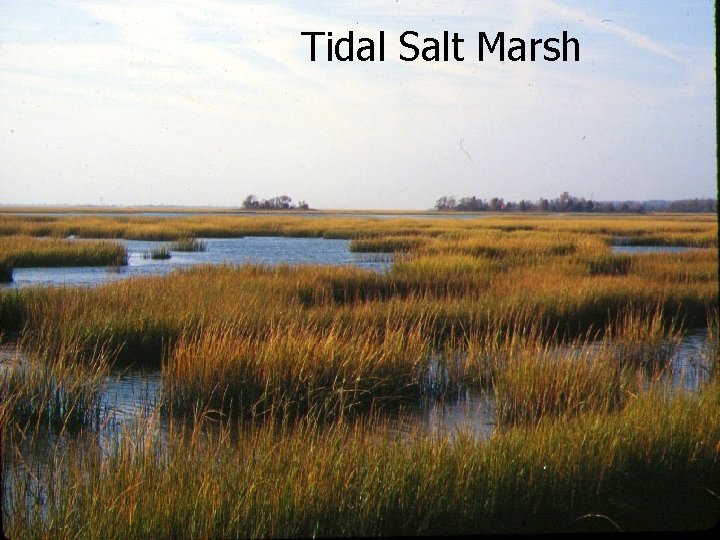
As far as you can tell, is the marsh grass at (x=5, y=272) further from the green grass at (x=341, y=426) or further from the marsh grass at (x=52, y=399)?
the marsh grass at (x=52, y=399)

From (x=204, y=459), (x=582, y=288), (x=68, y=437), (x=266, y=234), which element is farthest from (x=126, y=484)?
(x=266, y=234)

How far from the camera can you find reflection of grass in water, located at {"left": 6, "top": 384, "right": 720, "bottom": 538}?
3.83 m

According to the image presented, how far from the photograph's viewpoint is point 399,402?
6.96 meters

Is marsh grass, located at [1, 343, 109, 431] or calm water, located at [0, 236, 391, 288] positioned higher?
calm water, located at [0, 236, 391, 288]

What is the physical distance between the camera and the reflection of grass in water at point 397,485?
3.83 metres

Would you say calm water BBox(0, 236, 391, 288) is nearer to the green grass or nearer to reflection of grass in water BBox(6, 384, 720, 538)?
the green grass

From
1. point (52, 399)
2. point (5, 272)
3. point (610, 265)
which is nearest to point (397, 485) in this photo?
point (52, 399)

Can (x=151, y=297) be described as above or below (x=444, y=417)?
above

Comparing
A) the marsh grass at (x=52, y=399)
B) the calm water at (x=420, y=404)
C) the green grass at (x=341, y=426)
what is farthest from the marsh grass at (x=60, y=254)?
the marsh grass at (x=52, y=399)

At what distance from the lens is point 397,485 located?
4.23 m

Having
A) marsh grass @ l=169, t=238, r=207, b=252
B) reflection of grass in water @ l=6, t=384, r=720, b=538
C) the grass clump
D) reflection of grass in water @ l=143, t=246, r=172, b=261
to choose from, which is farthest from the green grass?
marsh grass @ l=169, t=238, r=207, b=252

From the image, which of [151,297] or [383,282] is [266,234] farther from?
[151,297]

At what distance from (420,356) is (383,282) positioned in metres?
6.05

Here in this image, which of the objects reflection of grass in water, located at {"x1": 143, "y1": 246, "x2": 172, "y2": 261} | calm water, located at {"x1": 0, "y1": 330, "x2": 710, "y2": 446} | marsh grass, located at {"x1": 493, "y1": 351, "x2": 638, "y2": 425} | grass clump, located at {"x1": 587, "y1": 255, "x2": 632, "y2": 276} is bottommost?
calm water, located at {"x1": 0, "y1": 330, "x2": 710, "y2": 446}
